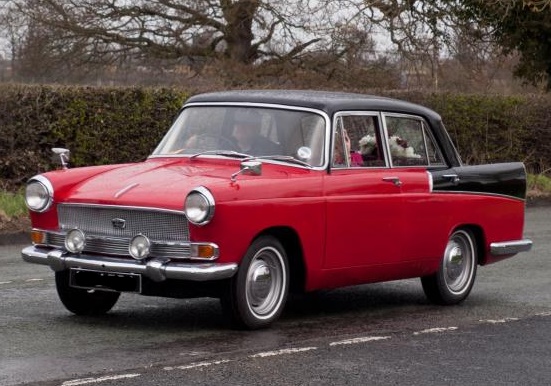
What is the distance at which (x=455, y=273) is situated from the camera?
32.9 feet

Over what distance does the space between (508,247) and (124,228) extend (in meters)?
3.72

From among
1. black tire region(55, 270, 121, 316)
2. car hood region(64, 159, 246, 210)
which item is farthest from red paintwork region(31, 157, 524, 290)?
black tire region(55, 270, 121, 316)

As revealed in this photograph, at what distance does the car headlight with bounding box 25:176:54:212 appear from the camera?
8.50m

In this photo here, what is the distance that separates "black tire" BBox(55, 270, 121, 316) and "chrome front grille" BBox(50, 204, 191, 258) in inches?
16.6

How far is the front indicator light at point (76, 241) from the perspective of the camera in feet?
27.0

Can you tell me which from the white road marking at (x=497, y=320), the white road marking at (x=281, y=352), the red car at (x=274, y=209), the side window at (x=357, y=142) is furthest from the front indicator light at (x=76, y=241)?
the white road marking at (x=497, y=320)

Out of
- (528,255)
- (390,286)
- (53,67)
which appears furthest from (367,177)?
(53,67)

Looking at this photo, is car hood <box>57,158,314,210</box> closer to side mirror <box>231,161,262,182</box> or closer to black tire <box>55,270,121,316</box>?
side mirror <box>231,161,262,182</box>

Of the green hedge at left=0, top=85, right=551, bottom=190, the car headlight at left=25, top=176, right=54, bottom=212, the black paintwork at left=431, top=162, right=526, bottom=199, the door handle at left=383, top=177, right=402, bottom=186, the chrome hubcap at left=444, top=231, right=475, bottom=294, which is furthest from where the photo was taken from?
the green hedge at left=0, top=85, right=551, bottom=190

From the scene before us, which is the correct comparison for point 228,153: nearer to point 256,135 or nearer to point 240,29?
point 256,135

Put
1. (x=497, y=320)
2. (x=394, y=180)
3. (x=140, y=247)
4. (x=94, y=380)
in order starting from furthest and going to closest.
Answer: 1. (x=394, y=180)
2. (x=497, y=320)
3. (x=140, y=247)
4. (x=94, y=380)

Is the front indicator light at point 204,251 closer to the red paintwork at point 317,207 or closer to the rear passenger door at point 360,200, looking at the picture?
the red paintwork at point 317,207

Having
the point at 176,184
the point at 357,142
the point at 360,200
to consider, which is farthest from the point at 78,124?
the point at 176,184

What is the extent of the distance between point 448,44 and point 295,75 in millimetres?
3762
